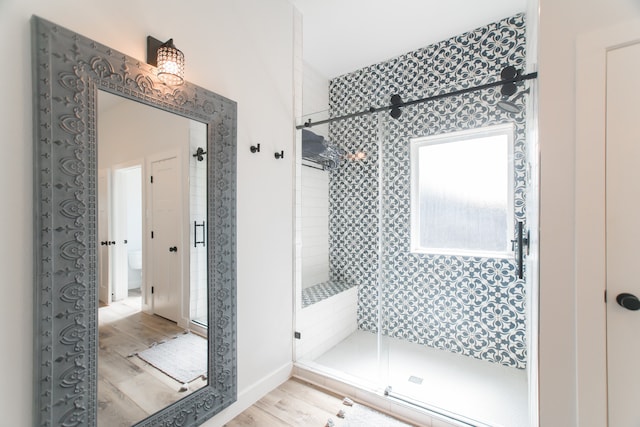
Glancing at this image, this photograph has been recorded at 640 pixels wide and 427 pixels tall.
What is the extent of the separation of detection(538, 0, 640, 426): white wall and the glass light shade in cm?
165

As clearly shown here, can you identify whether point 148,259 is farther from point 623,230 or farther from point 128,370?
point 623,230

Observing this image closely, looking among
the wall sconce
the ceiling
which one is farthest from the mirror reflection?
the ceiling

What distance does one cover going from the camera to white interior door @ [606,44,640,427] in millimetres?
1060

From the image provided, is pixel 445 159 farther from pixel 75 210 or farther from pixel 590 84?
pixel 75 210

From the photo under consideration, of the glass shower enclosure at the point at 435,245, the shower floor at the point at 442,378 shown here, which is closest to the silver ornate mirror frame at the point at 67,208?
the glass shower enclosure at the point at 435,245

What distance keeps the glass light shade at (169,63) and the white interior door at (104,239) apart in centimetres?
52

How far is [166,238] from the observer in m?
1.47

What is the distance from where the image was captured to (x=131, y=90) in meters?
1.24

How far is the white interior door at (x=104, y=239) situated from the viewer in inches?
45.2

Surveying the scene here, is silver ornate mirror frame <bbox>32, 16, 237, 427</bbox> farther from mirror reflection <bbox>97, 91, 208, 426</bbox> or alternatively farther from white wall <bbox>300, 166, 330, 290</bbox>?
white wall <bbox>300, 166, 330, 290</bbox>

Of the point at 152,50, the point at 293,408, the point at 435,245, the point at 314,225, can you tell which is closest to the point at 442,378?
the point at 435,245

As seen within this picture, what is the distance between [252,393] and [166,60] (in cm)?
203

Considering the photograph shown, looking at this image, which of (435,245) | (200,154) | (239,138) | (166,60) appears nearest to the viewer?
(166,60)

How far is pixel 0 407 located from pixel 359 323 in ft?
8.89
